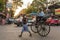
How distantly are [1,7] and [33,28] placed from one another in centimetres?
4451

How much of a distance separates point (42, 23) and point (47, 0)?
61905mm

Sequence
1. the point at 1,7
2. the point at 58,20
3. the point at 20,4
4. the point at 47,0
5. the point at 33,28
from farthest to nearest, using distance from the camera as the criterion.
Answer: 1. the point at 20,4
2. the point at 47,0
3. the point at 1,7
4. the point at 58,20
5. the point at 33,28

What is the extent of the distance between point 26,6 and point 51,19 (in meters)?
48.4

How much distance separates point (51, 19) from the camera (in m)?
35.9

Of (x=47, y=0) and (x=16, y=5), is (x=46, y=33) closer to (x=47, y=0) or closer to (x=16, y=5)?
(x=47, y=0)

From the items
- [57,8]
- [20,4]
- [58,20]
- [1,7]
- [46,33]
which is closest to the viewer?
[46,33]

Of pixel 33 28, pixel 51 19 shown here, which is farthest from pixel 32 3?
pixel 33 28

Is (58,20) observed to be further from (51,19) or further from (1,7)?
(1,7)

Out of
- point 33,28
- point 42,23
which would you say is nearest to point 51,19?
point 33,28

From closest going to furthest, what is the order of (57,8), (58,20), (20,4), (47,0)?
(58,20), (57,8), (47,0), (20,4)

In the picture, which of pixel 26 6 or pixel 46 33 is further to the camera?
pixel 26 6

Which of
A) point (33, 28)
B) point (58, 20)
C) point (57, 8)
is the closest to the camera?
point (33, 28)

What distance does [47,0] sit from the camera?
79.6 metres

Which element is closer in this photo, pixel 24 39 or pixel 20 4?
pixel 24 39
